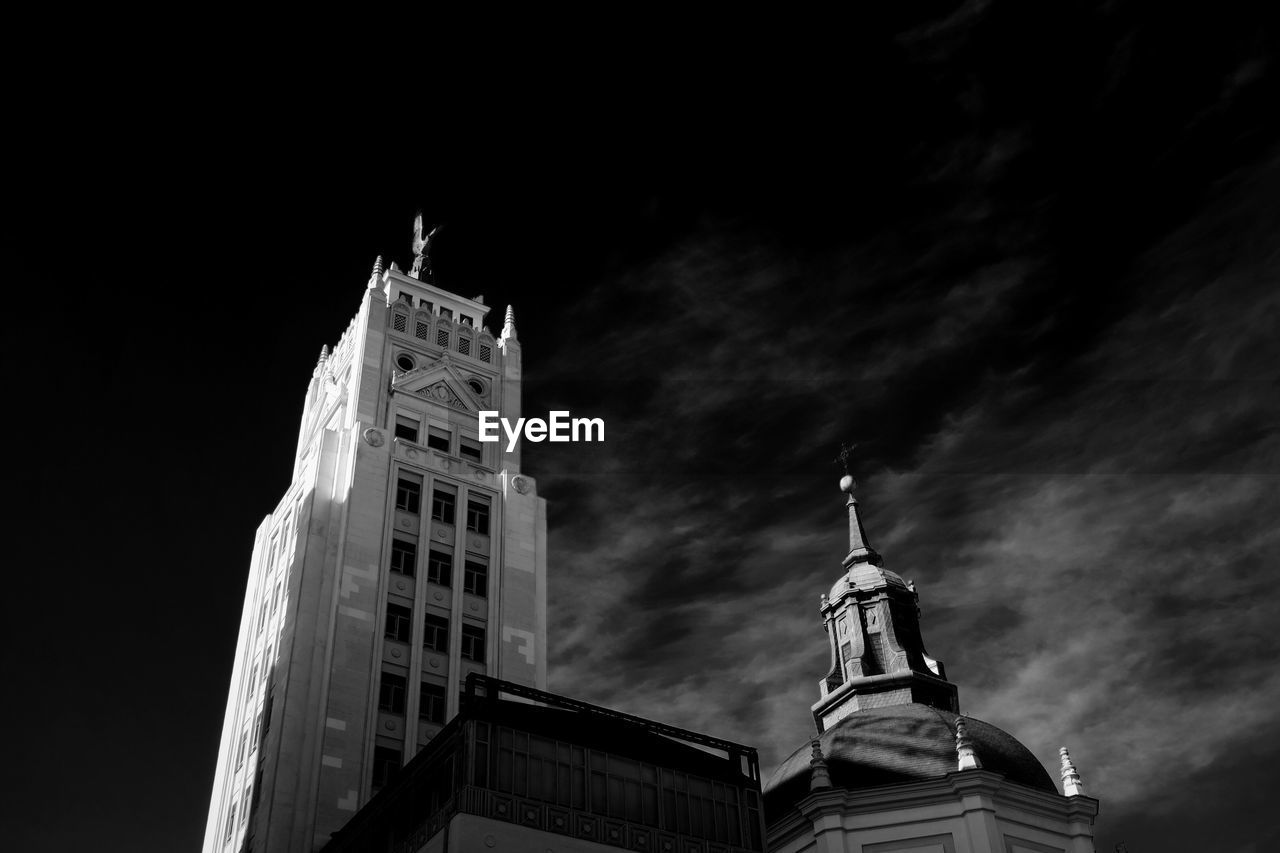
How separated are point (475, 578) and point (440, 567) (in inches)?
79.5

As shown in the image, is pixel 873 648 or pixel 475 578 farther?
pixel 873 648

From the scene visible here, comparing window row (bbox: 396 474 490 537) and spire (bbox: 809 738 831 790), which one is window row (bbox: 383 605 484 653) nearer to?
window row (bbox: 396 474 490 537)

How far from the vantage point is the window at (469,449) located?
72.3 meters

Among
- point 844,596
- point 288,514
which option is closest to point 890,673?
point 844,596

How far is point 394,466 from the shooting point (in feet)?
222

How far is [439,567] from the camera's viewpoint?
217 feet

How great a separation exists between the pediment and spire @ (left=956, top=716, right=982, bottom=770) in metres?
31.7

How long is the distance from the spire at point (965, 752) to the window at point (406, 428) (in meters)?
32.2

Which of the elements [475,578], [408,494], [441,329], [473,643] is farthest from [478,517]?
[441,329]

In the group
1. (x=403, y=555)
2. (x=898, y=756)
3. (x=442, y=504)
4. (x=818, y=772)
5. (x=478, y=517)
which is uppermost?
(x=442, y=504)

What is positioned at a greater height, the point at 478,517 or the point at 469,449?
the point at 469,449

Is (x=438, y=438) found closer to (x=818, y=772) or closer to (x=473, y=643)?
(x=473, y=643)

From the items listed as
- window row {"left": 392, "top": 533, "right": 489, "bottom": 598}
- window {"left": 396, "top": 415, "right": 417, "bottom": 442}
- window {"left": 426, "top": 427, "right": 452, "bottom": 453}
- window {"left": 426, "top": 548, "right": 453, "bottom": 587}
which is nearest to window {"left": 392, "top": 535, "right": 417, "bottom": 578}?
window row {"left": 392, "top": 533, "right": 489, "bottom": 598}

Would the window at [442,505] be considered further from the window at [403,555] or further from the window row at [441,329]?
the window row at [441,329]
